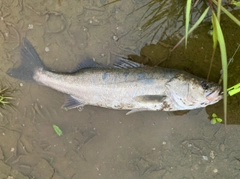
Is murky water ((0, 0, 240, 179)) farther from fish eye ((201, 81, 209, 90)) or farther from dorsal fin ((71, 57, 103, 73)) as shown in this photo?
fish eye ((201, 81, 209, 90))

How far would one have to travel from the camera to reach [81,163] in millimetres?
3869

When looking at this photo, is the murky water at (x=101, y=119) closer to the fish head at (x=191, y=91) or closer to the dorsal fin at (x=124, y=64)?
the dorsal fin at (x=124, y=64)

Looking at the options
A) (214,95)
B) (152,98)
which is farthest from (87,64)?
(214,95)

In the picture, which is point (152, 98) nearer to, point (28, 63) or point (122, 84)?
point (122, 84)

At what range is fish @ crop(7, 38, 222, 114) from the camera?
10.9 ft

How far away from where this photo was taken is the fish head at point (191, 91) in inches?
128

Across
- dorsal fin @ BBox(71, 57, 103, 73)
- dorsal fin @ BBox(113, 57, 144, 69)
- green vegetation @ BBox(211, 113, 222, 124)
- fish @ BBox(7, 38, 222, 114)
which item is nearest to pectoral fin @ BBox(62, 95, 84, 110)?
fish @ BBox(7, 38, 222, 114)

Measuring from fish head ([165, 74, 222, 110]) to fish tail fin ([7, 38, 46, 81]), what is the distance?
66.8 inches

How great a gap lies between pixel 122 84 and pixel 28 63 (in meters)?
1.27

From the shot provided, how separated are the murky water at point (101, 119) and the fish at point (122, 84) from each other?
0.72ft

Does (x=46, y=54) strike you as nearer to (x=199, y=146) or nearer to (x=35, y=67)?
(x=35, y=67)

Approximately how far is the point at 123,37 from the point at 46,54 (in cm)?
107

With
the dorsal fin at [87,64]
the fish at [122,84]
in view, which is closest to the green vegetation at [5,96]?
the fish at [122,84]

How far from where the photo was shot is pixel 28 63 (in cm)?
361
